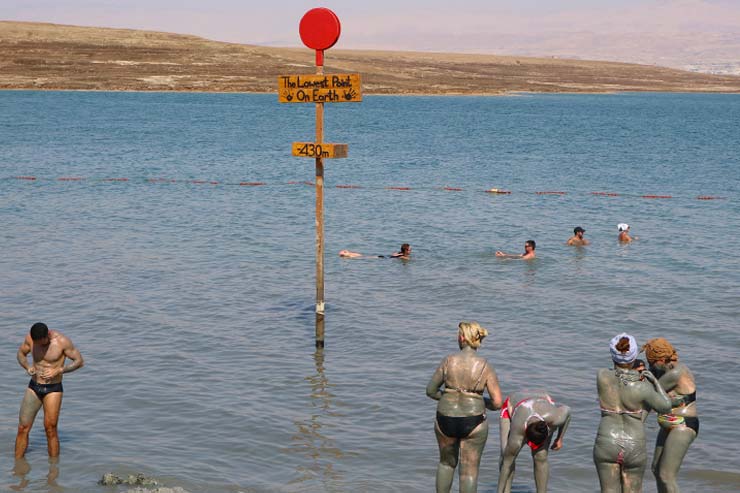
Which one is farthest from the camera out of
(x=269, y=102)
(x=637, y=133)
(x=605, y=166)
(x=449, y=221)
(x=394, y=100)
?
(x=394, y=100)

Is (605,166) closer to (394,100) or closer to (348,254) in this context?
(348,254)

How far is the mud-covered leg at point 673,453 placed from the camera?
981cm

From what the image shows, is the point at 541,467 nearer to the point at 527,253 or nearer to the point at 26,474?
the point at 26,474

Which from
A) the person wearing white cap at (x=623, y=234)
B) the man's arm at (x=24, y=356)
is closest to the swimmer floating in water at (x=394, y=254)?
the person wearing white cap at (x=623, y=234)

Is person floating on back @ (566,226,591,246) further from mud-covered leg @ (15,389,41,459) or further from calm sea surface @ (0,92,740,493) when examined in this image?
mud-covered leg @ (15,389,41,459)

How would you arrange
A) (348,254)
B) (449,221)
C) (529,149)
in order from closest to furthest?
1. (348,254)
2. (449,221)
3. (529,149)

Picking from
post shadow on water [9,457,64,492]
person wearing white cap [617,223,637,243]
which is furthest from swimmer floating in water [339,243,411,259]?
post shadow on water [9,457,64,492]

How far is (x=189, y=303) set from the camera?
2111 cm

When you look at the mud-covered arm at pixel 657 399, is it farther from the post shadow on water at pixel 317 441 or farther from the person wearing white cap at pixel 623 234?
the person wearing white cap at pixel 623 234

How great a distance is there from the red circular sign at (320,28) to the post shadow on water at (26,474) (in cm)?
787

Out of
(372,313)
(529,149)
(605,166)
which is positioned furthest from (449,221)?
(529,149)

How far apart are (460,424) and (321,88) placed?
26.3 ft

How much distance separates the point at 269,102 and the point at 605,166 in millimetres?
81174

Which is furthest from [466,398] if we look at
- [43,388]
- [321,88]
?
[321,88]
